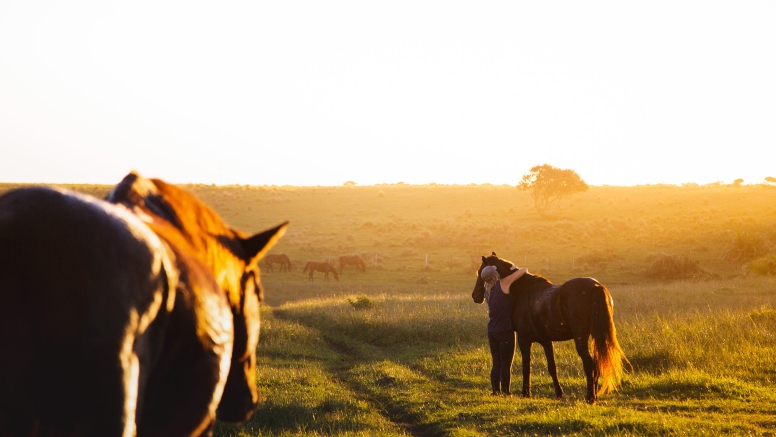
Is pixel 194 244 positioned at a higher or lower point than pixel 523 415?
higher

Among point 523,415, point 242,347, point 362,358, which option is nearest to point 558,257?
point 362,358

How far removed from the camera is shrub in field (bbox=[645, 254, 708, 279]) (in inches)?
1281

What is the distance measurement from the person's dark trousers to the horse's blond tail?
1312 millimetres

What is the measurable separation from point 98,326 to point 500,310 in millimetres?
9436

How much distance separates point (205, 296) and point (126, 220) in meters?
0.29

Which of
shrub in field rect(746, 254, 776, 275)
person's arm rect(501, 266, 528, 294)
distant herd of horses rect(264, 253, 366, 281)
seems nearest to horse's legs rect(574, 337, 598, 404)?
person's arm rect(501, 266, 528, 294)

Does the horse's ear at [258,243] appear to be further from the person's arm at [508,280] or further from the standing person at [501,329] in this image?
the person's arm at [508,280]

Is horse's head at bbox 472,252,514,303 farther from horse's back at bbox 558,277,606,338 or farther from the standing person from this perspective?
horse's back at bbox 558,277,606,338

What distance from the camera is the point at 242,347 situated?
2020mm

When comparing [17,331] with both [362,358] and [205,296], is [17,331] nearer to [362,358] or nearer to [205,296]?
[205,296]

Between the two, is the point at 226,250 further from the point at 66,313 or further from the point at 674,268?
the point at 674,268

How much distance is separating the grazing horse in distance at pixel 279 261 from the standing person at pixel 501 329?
1181 inches

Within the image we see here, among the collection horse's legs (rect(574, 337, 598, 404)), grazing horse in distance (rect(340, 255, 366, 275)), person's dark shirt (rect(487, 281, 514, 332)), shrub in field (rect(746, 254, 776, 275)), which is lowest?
grazing horse in distance (rect(340, 255, 366, 275))

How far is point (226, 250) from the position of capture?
2.03 meters
